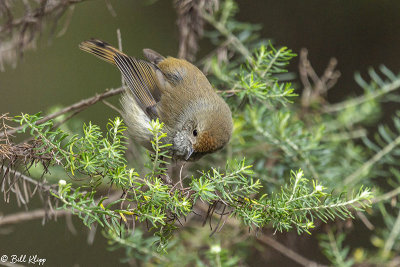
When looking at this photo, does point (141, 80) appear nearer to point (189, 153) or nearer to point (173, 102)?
point (173, 102)

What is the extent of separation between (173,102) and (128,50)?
1.30 meters

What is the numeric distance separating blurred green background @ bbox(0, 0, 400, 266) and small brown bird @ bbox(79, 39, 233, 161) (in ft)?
2.40

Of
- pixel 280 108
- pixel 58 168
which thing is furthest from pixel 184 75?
pixel 58 168

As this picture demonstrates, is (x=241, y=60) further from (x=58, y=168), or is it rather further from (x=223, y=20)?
(x=58, y=168)

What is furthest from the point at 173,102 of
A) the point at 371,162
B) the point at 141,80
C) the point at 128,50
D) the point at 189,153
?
the point at 128,50

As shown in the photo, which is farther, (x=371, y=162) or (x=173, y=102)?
(x=173, y=102)

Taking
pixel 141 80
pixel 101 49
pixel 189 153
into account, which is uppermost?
pixel 101 49

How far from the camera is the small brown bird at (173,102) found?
2176mm

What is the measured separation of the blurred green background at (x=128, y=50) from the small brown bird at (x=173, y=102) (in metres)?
0.73

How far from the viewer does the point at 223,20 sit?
7.16ft

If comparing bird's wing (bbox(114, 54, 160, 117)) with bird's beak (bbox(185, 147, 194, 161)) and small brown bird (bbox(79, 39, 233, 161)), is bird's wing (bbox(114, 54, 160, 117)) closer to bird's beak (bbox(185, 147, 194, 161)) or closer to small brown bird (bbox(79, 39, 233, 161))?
small brown bird (bbox(79, 39, 233, 161))

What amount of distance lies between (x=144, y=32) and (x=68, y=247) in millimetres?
1693

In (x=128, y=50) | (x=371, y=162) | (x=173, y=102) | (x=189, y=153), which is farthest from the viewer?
(x=128, y=50)

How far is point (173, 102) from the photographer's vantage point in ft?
8.10
